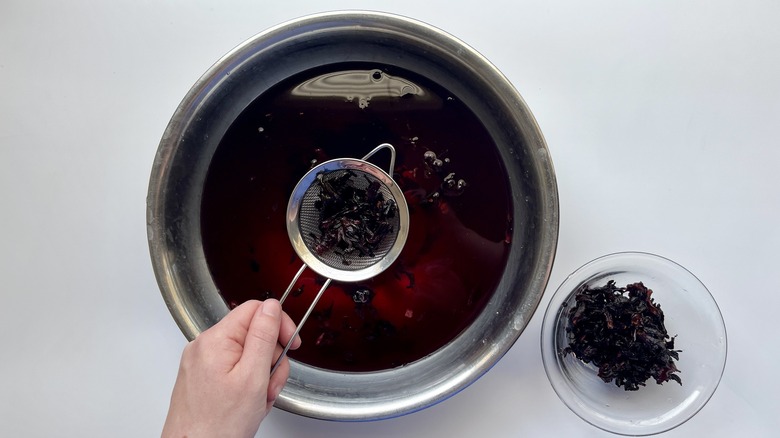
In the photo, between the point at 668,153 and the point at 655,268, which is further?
the point at 668,153

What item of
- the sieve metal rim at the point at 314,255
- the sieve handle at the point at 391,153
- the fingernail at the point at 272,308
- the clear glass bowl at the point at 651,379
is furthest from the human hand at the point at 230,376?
the clear glass bowl at the point at 651,379

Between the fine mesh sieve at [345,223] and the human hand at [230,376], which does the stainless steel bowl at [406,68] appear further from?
the fine mesh sieve at [345,223]

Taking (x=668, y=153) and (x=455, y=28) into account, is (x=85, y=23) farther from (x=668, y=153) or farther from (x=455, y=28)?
(x=668, y=153)

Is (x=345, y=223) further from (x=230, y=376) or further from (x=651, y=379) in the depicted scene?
(x=651, y=379)

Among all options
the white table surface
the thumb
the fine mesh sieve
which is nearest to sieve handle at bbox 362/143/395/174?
the fine mesh sieve

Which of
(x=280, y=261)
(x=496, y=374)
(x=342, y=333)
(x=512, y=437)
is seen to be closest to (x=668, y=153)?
(x=496, y=374)

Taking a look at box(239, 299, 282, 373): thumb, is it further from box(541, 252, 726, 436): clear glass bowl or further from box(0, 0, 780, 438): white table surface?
box(541, 252, 726, 436): clear glass bowl

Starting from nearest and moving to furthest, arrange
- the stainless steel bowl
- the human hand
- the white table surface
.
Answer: the human hand → the stainless steel bowl → the white table surface
